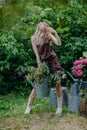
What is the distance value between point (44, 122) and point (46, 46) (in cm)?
113

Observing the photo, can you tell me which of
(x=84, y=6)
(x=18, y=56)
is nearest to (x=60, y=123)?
(x=18, y=56)

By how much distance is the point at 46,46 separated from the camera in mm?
5418

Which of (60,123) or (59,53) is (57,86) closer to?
(60,123)

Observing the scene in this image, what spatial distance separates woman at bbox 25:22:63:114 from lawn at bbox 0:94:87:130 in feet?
0.55

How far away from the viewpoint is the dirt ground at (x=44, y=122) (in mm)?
5035

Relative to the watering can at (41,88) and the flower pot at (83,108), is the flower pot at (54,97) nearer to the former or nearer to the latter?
the watering can at (41,88)

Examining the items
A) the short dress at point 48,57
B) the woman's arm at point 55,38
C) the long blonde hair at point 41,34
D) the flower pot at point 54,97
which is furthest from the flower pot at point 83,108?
the long blonde hair at point 41,34

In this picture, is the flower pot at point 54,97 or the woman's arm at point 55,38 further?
the flower pot at point 54,97

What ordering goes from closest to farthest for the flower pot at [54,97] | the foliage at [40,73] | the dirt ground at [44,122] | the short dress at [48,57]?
1. the dirt ground at [44,122]
2. the foliage at [40,73]
3. the short dress at [48,57]
4. the flower pot at [54,97]

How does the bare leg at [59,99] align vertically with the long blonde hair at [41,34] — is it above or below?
below

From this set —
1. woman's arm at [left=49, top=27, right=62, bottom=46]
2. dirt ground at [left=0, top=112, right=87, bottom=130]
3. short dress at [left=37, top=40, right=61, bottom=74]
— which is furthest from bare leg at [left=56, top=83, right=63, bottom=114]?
woman's arm at [left=49, top=27, right=62, bottom=46]

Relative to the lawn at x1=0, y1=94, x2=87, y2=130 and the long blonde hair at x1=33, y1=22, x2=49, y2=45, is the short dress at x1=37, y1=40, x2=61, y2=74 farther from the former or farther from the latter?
the lawn at x1=0, y1=94, x2=87, y2=130

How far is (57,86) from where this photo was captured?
17.9 ft

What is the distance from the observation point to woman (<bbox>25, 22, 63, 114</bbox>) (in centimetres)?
531
